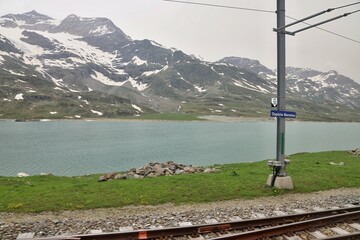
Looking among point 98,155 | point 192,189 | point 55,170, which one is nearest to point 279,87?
point 192,189

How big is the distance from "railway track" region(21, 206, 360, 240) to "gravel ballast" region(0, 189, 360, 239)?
1.42 metres

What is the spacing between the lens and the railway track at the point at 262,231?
42.5 ft

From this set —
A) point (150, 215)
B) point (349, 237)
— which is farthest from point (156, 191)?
point (349, 237)

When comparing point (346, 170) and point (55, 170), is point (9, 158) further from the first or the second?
point (346, 170)

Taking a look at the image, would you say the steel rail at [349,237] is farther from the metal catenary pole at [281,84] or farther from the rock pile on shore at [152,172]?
the rock pile on shore at [152,172]

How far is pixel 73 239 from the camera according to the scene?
12.0 metres

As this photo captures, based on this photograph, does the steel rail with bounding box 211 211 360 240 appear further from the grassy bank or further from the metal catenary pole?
the metal catenary pole

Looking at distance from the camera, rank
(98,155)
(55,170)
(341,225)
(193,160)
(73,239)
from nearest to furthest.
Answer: (73,239) → (341,225) → (55,170) → (193,160) → (98,155)

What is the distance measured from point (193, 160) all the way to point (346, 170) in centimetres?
4037

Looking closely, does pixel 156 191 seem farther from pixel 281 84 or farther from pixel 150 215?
pixel 281 84

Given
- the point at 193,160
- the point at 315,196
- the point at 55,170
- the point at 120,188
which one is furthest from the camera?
the point at 193,160

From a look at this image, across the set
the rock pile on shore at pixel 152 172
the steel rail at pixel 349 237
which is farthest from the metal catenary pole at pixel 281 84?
the rock pile on shore at pixel 152 172

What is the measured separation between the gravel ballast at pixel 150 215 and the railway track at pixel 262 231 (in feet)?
4.66

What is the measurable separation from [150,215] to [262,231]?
19.0 ft
